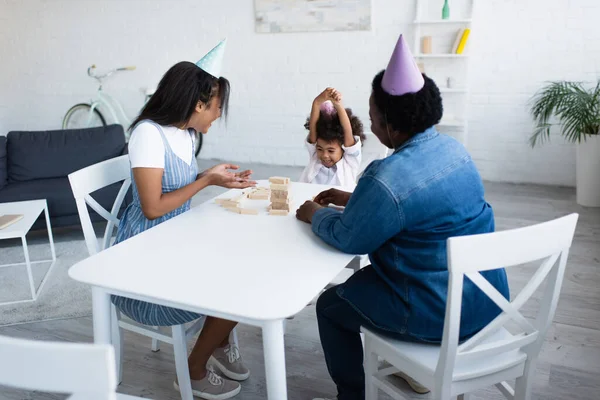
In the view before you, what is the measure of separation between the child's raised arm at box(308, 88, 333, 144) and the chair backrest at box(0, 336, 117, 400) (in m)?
1.66

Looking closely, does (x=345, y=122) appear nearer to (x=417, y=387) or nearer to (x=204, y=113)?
(x=204, y=113)

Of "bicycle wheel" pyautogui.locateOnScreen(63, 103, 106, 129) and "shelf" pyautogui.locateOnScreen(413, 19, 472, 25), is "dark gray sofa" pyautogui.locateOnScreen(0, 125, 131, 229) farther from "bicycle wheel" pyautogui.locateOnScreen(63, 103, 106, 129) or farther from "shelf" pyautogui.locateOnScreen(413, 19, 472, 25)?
"shelf" pyautogui.locateOnScreen(413, 19, 472, 25)

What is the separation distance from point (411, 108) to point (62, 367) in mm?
961

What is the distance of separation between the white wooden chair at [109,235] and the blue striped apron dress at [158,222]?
85 mm

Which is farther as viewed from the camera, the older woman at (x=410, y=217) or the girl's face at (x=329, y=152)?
the girl's face at (x=329, y=152)

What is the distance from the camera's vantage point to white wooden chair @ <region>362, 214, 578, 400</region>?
1.15 meters

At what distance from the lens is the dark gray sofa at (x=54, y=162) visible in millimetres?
3381

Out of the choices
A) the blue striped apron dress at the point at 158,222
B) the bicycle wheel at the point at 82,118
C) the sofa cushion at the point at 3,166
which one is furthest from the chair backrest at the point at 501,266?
the bicycle wheel at the point at 82,118

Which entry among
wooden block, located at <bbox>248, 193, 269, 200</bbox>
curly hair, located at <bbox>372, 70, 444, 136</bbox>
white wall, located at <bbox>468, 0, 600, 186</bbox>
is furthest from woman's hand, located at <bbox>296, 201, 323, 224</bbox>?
white wall, located at <bbox>468, 0, 600, 186</bbox>

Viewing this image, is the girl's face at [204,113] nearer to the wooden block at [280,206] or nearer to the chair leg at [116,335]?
the wooden block at [280,206]

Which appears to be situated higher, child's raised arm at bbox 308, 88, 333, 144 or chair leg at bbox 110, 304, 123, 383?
child's raised arm at bbox 308, 88, 333, 144

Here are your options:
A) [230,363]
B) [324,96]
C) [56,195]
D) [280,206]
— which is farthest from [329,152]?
[56,195]

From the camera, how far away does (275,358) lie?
1253 mm

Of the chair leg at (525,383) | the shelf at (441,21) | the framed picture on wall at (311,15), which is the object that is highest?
the framed picture on wall at (311,15)
